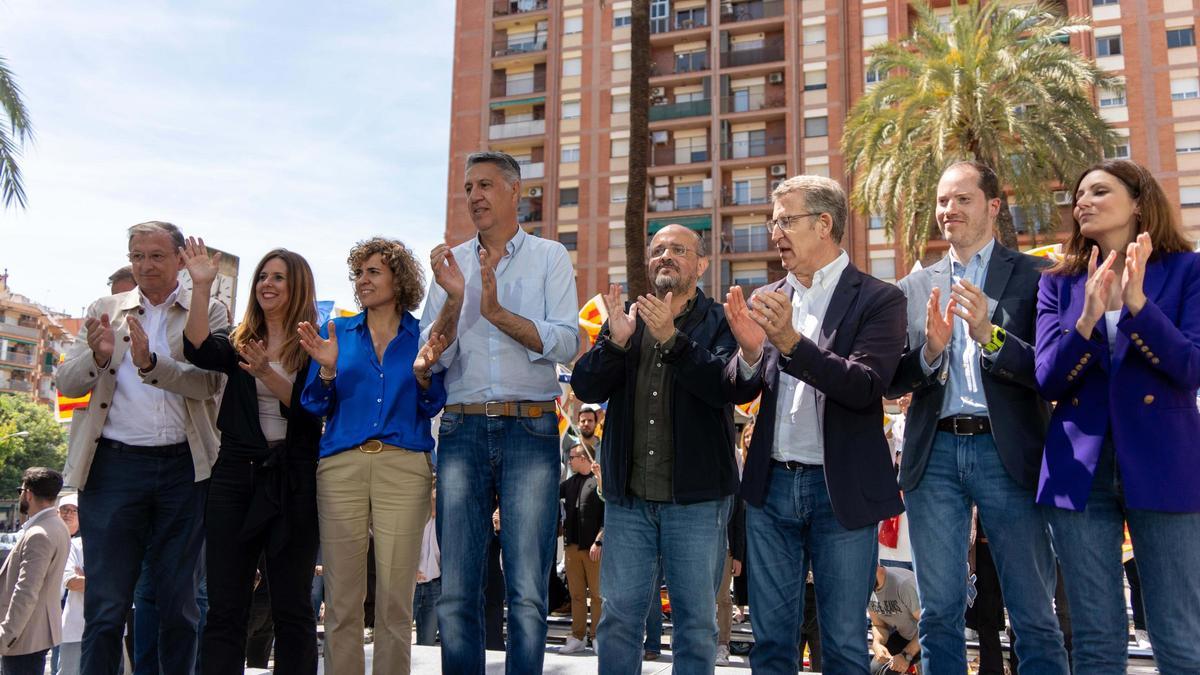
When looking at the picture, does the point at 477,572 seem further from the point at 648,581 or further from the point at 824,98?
the point at 824,98

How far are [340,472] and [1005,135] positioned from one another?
23060 millimetres

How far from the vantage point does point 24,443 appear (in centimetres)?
7250

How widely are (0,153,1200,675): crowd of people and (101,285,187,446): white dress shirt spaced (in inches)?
0.7

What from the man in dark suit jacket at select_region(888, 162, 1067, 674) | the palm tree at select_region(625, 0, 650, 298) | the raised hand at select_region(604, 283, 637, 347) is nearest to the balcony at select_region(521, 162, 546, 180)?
the palm tree at select_region(625, 0, 650, 298)

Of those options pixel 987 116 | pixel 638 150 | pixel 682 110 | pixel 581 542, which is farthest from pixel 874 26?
pixel 581 542

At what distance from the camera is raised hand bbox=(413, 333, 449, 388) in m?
4.47

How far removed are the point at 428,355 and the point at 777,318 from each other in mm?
1723

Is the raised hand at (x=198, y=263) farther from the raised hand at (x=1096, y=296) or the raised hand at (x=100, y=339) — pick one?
the raised hand at (x=1096, y=296)

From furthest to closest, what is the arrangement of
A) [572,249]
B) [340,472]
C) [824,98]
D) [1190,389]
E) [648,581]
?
[572,249] → [824,98] → [340,472] → [648,581] → [1190,389]

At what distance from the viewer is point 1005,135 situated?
23.7 metres

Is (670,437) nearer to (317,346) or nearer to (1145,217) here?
(317,346)

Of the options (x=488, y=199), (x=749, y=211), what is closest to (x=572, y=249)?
(x=749, y=211)

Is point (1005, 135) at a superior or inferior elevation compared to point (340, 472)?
superior

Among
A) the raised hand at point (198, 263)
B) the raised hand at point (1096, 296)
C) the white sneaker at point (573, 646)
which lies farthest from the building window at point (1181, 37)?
the raised hand at point (198, 263)
